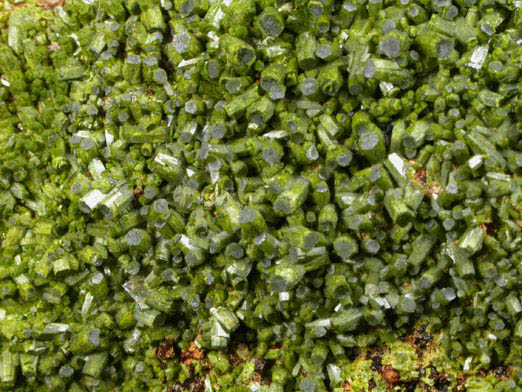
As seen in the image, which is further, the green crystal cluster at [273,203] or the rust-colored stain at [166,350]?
the rust-colored stain at [166,350]

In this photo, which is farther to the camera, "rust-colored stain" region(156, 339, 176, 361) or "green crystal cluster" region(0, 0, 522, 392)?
"rust-colored stain" region(156, 339, 176, 361)

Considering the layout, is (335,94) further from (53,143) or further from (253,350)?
(53,143)

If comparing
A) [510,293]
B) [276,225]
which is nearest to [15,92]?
[276,225]

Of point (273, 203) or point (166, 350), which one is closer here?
point (273, 203)

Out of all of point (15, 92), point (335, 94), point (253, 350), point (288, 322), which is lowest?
point (253, 350)

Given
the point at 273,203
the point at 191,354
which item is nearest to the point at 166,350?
the point at 191,354

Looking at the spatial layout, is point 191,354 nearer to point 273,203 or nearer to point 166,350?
point 166,350

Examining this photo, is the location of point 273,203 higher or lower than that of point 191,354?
higher

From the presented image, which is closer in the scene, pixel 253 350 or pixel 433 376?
pixel 433 376
